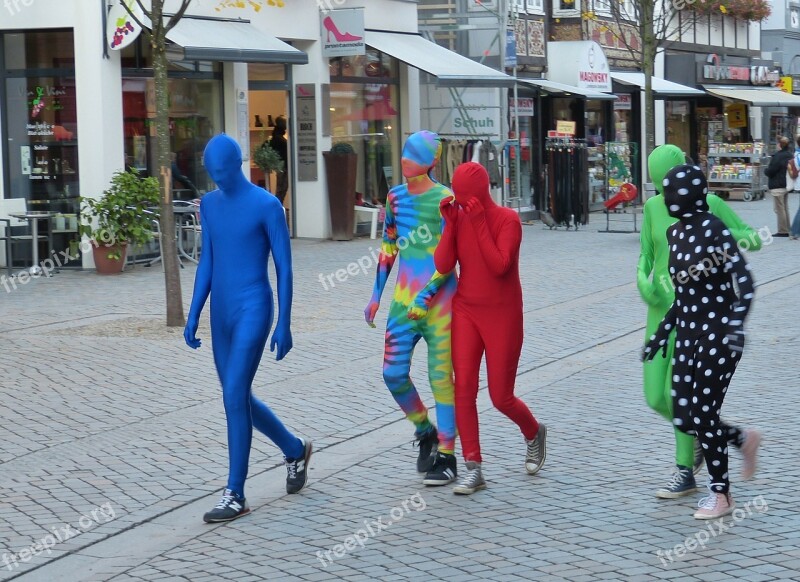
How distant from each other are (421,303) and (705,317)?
1.45 meters

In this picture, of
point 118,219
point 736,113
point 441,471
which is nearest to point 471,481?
point 441,471

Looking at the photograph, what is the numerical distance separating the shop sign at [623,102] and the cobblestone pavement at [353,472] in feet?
69.6

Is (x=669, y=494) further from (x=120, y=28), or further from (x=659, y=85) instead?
(x=659, y=85)

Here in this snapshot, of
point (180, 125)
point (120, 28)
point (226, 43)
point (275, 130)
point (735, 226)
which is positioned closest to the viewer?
point (735, 226)

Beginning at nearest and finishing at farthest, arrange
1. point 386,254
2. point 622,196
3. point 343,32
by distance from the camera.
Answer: point 386,254, point 343,32, point 622,196

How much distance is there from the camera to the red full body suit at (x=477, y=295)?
6441mm

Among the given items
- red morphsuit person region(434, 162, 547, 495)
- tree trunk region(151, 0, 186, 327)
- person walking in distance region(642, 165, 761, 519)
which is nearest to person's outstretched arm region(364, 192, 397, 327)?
red morphsuit person region(434, 162, 547, 495)

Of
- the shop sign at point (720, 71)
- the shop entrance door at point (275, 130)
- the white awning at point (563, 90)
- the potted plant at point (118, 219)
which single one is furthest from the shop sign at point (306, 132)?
the shop sign at point (720, 71)

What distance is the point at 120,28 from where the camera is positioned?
17.4m

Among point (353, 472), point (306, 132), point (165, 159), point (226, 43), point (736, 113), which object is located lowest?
point (353, 472)

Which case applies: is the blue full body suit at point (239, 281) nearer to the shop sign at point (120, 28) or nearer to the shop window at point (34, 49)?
the shop sign at point (120, 28)

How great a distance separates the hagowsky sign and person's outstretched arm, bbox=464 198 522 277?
23619 mm

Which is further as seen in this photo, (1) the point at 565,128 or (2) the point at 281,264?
(1) the point at 565,128

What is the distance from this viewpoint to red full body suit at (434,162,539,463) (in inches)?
254
